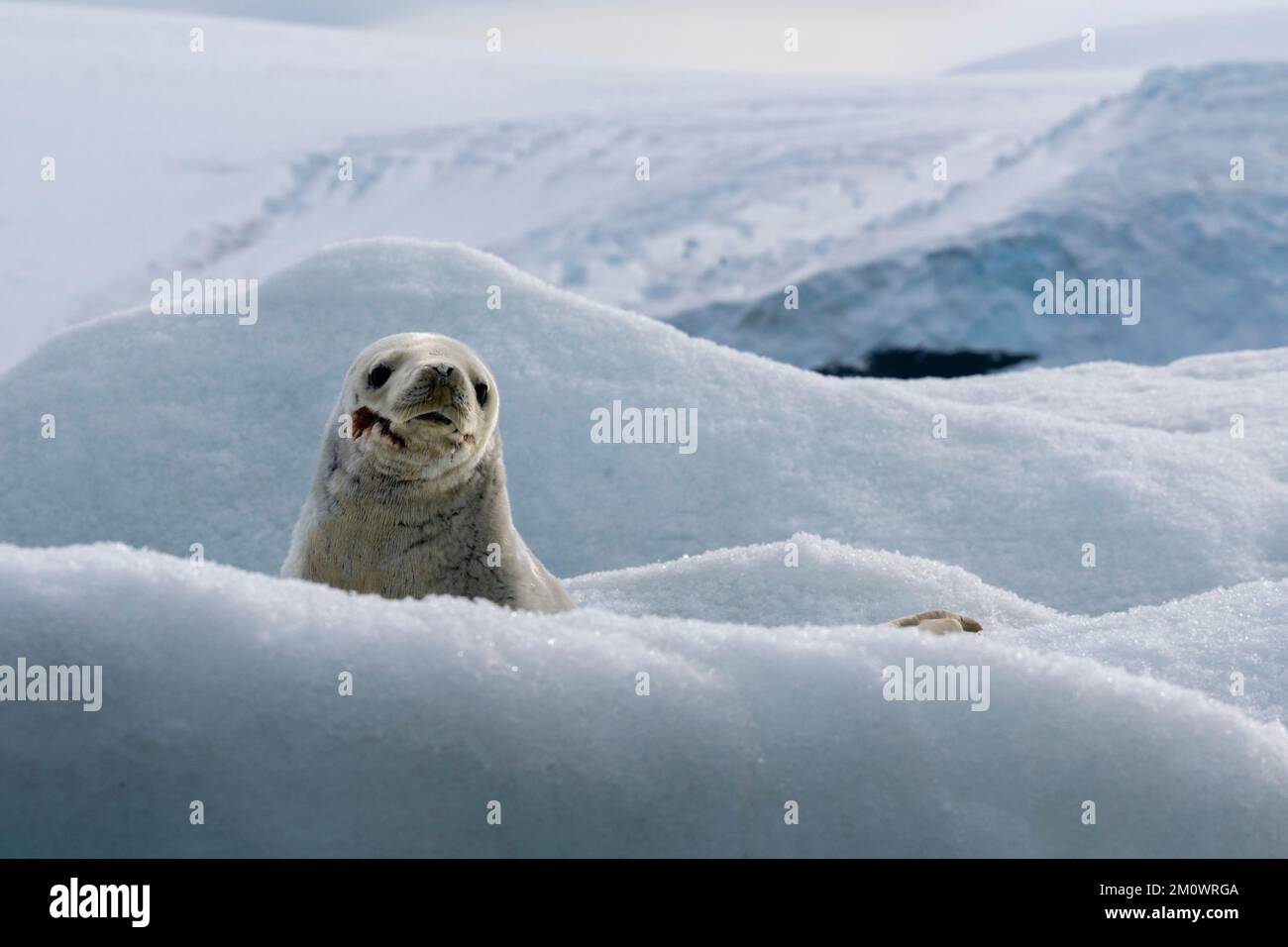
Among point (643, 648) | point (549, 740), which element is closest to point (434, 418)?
point (643, 648)

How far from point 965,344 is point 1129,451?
17.5 feet

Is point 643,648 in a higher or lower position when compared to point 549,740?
higher

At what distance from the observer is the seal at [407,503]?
9.30ft

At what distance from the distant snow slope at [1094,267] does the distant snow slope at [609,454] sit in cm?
521

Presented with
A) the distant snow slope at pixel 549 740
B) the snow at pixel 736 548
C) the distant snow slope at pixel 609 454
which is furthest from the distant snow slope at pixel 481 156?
the distant snow slope at pixel 549 740

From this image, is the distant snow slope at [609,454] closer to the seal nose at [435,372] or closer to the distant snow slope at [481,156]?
the seal nose at [435,372]

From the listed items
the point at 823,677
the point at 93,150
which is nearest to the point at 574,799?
the point at 823,677

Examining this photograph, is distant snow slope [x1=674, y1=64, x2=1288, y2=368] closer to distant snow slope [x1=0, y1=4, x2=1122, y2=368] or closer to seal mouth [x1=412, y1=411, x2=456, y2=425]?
distant snow slope [x1=0, y1=4, x2=1122, y2=368]

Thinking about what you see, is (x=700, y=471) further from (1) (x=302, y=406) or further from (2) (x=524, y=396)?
(1) (x=302, y=406)

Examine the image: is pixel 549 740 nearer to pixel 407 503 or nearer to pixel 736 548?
pixel 407 503

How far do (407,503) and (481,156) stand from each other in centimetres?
1269

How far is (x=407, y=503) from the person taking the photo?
2.90 meters

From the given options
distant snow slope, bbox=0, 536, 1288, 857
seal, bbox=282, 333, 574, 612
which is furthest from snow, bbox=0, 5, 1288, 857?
seal, bbox=282, 333, 574, 612
